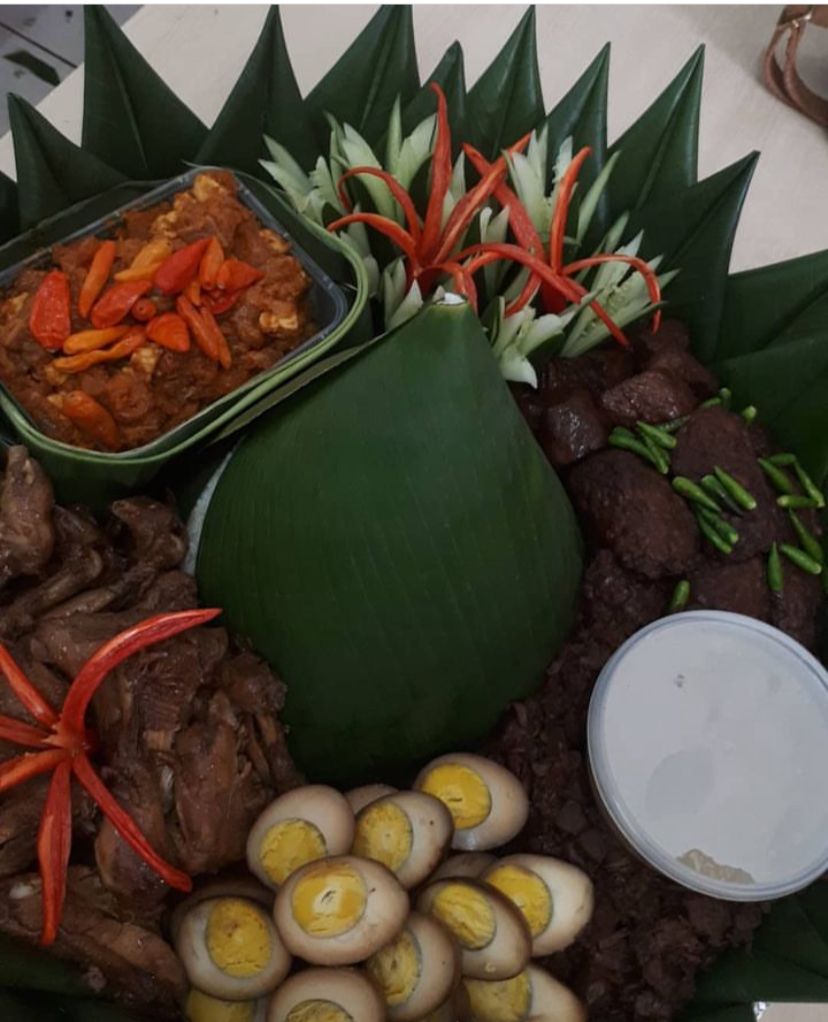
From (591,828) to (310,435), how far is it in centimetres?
61

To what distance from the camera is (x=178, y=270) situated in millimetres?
1252

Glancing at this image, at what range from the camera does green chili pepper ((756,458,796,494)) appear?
1.35 meters

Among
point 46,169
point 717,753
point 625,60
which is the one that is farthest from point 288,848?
point 625,60

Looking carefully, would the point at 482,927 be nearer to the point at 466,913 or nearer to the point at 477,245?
the point at 466,913

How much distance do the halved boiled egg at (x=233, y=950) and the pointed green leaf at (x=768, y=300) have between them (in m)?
1.09

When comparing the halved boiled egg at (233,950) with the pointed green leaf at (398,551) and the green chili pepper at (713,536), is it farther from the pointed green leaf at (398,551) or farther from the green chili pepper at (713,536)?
the green chili pepper at (713,536)

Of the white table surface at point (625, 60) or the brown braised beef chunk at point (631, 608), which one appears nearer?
the brown braised beef chunk at point (631, 608)

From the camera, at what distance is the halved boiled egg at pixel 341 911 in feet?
3.09

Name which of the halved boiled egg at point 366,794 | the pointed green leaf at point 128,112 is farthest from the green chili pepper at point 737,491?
the pointed green leaf at point 128,112

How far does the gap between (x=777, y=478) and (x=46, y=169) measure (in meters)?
1.14

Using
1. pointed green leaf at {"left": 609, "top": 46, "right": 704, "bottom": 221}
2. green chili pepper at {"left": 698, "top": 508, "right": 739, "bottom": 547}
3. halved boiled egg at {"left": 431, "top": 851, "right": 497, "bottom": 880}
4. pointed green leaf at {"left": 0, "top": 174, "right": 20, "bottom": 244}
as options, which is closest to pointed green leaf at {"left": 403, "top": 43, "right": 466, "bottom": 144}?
pointed green leaf at {"left": 609, "top": 46, "right": 704, "bottom": 221}

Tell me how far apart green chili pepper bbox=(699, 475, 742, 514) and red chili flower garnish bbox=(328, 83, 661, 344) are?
0.27m

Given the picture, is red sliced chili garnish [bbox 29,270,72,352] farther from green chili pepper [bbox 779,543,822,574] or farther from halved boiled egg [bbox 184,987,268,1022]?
green chili pepper [bbox 779,543,822,574]

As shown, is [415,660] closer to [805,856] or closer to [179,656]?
[179,656]
